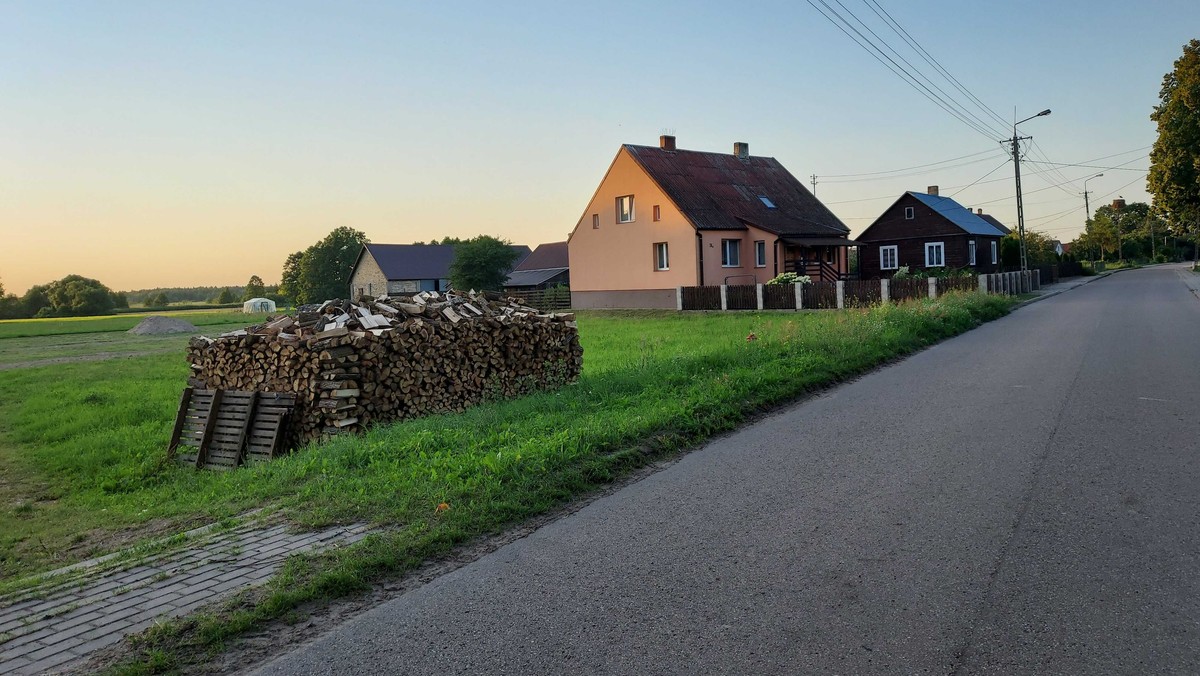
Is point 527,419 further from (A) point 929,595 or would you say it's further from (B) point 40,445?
(B) point 40,445

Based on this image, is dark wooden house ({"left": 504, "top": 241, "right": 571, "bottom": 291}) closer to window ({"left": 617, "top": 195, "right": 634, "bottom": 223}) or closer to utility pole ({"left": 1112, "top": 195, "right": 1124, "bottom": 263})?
window ({"left": 617, "top": 195, "right": 634, "bottom": 223})

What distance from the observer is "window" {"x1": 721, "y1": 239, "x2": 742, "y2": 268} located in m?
41.6

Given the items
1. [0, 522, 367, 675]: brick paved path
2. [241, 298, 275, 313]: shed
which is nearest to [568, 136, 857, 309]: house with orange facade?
[0, 522, 367, 675]: brick paved path

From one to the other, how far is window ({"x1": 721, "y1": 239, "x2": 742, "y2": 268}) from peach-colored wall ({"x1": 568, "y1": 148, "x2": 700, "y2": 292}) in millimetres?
2416

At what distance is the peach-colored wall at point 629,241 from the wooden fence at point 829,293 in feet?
12.2

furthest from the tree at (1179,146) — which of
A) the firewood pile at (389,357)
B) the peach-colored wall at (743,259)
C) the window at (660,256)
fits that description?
the firewood pile at (389,357)

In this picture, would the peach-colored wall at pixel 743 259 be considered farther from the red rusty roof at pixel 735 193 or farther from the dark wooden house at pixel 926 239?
the dark wooden house at pixel 926 239

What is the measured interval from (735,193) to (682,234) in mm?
6636

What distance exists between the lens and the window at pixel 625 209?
43375 mm

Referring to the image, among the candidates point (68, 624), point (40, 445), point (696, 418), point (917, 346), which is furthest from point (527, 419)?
point (917, 346)

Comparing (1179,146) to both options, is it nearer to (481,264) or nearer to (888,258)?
(888,258)

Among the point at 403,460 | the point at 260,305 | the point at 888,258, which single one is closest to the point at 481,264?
the point at 888,258

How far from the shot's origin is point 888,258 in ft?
186

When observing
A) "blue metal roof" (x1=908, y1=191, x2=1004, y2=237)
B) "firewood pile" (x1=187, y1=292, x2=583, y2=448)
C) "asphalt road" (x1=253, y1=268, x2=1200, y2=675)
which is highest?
"blue metal roof" (x1=908, y1=191, x2=1004, y2=237)
